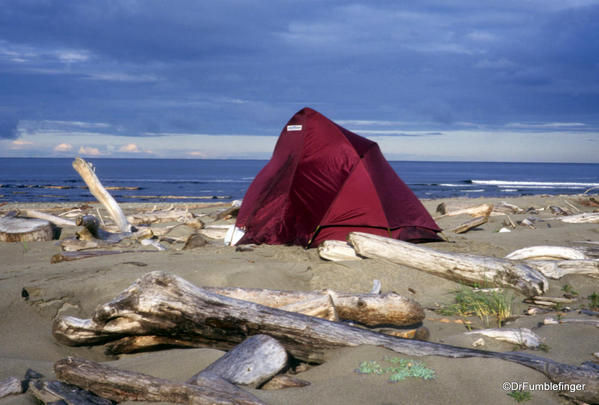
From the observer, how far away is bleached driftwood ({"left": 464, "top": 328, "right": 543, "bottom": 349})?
362 cm

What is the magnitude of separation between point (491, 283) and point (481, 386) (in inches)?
119

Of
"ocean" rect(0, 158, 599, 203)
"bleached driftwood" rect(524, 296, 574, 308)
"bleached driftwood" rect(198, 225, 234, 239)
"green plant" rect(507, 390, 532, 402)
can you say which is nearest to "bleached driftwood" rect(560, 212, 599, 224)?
"bleached driftwood" rect(524, 296, 574, 308)

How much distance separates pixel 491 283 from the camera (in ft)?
18.1

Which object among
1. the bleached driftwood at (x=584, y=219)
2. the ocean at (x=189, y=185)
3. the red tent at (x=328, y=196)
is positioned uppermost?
the red tent at (x=328, y=196)

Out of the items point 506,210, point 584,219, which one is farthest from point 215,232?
point 506,210

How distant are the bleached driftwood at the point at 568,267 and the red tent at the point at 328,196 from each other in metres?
2.01

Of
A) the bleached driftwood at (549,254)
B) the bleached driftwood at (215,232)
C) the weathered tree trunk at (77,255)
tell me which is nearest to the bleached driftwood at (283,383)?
the bleached driftwood at (549,254)

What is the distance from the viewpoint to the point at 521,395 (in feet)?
8.67

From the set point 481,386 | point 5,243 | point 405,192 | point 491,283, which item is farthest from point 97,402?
point 5,243

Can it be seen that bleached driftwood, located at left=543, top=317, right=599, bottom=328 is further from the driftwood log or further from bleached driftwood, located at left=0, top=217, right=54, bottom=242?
bleached driftwood, located at left=0, top=217, right=54, bottom=242

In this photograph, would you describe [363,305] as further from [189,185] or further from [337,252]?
[189,185]

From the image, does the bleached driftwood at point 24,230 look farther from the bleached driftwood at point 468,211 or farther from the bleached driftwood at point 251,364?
the bleached driftwood at point 468,211

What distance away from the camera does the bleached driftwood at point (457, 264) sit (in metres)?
5.42

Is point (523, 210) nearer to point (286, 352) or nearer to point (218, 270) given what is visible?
point (218, 270)
